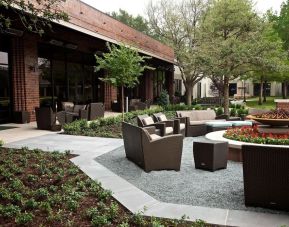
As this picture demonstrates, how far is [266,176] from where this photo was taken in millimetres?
4469

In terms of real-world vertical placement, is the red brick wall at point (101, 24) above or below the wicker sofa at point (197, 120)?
above

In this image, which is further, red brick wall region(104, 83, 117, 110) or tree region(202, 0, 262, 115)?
red brick wall region(104, 83, 117, 110)

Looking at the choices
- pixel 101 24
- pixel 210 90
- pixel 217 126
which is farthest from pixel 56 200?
pixel 210 90

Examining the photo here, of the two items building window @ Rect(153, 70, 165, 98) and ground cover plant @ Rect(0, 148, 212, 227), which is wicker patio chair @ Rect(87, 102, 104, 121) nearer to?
ground cover plant @ Rect(0, 148, 212, 227)

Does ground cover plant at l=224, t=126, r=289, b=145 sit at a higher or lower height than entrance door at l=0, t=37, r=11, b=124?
lower

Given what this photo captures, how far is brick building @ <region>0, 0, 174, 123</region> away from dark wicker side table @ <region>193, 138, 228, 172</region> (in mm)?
6947

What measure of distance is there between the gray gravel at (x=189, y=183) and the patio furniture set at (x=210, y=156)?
0.16 metres

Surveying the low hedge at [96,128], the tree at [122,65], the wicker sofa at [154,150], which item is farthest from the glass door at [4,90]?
the wicker sofa at [154,150]

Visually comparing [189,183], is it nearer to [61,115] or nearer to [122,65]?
[122,65]

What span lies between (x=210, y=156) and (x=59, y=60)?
38.8 ft

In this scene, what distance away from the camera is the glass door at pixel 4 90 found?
13102 mm

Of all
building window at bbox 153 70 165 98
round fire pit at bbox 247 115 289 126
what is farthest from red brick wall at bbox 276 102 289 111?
building window at bbox 153 70 165 98

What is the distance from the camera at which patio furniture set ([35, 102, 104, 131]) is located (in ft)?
38.1

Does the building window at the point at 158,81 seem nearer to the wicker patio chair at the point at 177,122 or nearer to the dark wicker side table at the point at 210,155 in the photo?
the wicker patio chair at the point at 177,122
